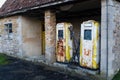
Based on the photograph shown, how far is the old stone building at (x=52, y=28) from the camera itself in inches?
319

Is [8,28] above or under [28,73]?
above

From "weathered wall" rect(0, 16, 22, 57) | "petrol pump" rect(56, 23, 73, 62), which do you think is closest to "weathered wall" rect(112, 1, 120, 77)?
"petrol pump" rect(56, 23, 73, 62)

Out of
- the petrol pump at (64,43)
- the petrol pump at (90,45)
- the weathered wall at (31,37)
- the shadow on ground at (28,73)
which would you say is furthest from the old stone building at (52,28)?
the shadow on ground at (28,73)

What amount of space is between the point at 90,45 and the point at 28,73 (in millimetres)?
3246

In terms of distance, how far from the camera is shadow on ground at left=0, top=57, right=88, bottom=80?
9000 mm

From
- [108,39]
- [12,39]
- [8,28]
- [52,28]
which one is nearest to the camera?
Answer: [108,39]

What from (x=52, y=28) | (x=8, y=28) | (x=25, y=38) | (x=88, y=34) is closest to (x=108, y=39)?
(x=88, y=34)

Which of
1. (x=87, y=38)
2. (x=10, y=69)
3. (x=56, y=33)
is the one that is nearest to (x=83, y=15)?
(x=56, y=33)

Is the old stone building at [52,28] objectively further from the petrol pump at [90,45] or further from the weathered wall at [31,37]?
the petrol pump at [90,45]

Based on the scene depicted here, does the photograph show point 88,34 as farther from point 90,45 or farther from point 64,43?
point 64,43

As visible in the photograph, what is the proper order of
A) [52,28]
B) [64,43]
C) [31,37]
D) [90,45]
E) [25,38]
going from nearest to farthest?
[90,45]
[64,43]
[52,28]
[25,38]
[31,37]

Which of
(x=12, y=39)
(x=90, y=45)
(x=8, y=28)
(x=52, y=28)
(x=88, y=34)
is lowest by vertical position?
(x=90, y=45)

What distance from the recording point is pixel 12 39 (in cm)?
1509

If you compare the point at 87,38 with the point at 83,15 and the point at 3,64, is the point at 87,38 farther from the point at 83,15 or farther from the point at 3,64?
the point at 3,64
